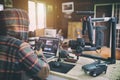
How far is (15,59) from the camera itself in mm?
1016

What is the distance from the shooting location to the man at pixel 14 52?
1015mm

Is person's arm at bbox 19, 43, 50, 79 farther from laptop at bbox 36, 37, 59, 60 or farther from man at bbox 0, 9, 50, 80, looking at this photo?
laptop at bbox 36, 37, 59, 60

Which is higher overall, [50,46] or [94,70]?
[50,46]

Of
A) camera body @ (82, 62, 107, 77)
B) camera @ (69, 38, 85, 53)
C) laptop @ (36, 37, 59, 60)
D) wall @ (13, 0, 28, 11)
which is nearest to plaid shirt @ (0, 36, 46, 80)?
camera body @ (82, 62, 107, 77)

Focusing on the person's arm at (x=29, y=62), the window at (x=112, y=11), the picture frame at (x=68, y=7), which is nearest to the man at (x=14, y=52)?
the person's arm at (x=29, y=62)

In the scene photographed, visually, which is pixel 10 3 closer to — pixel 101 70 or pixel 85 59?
pixel 85 59

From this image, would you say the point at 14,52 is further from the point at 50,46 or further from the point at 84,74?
the point at 50,46

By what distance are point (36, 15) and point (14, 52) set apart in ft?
16.3

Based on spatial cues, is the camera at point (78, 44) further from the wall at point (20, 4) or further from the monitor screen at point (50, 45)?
the wall at point (20, 4)

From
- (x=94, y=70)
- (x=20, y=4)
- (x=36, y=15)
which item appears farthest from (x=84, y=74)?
(x=36, y=15)

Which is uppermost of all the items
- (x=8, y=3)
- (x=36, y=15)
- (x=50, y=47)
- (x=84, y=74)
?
(x=8, y=3)

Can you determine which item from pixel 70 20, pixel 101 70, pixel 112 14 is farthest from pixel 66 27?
pixel 101 70

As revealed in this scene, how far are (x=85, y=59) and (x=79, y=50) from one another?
0.68 ft

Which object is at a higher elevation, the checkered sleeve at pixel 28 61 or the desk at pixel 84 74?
the checkered sleeve at pixel 28 61
